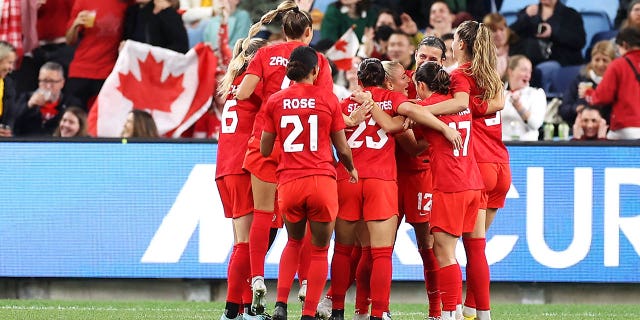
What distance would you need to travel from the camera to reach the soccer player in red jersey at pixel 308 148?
8.29 meters

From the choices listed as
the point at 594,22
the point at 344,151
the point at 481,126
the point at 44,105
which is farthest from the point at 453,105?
the point at 594,22

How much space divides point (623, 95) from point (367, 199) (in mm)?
4777

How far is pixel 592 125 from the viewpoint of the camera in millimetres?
12484

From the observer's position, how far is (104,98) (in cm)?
1323

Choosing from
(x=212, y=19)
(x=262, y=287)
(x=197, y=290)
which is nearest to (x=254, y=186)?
Answer: (x=262, y=287)

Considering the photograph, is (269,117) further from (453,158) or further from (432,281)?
(432,281)

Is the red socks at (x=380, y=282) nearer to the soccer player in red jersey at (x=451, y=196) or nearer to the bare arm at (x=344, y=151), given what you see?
the soccer player in red jersey at (x=451, y=196)

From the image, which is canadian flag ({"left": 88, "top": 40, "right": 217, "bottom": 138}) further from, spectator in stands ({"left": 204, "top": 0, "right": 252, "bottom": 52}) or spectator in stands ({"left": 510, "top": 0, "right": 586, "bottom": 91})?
spectator in stands ({"left": 510, "top": 0, "right": 586, "bottom": 91})

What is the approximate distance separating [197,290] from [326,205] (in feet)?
13.0

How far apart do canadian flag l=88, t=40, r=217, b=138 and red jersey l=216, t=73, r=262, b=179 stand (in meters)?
4.32

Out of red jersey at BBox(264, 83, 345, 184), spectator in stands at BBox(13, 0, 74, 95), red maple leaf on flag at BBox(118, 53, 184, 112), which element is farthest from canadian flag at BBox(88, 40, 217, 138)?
red jersey at BBox(264, 83, 345, 184)

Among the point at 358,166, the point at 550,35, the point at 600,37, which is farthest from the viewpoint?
the point at 600,37

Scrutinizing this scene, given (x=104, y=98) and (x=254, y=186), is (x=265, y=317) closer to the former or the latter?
(x=254, y=186)

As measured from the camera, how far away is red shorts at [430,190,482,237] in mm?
8602
